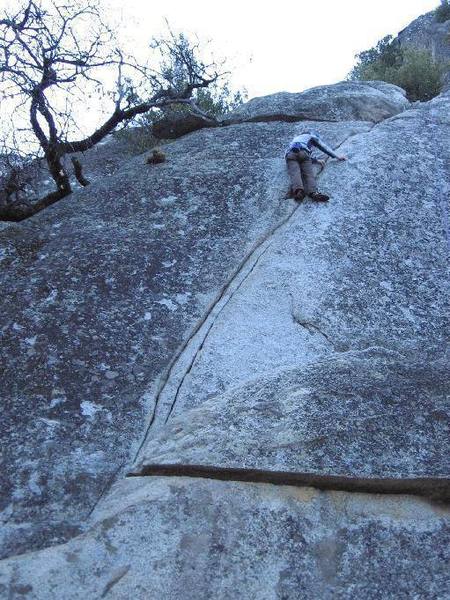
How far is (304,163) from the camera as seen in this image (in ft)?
25.3

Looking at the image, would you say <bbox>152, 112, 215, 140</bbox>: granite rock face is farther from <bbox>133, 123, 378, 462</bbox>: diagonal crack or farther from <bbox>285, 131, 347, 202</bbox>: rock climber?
<bbox>133, 123, 378, 462</bbox>: diagonal crack

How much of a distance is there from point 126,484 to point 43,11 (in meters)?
6.47

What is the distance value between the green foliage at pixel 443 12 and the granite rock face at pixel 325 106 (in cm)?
1227

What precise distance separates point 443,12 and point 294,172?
16469 mm

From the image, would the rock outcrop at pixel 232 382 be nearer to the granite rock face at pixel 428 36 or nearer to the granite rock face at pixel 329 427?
the granite rock face at pixel 329 427

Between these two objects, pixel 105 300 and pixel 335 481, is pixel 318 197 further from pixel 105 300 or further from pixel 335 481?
pixel 335 481

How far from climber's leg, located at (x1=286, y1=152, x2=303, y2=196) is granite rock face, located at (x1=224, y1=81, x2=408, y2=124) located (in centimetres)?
200

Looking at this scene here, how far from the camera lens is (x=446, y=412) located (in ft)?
13.6

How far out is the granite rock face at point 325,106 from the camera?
9.70 meters

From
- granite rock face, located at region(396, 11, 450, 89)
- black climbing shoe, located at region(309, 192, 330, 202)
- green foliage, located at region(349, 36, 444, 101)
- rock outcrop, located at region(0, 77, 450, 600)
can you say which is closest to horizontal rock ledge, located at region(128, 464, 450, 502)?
rock outcrop, located at region(0, 77, 450, 600)

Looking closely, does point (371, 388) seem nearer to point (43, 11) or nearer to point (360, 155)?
point (360, 155)

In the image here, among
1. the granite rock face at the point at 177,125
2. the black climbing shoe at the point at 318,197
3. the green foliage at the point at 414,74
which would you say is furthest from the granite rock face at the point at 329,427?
the green foliage at the point at 414,74

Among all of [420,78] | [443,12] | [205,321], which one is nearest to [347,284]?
[205,321]

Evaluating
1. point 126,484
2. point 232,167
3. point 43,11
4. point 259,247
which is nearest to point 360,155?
point 232,167
